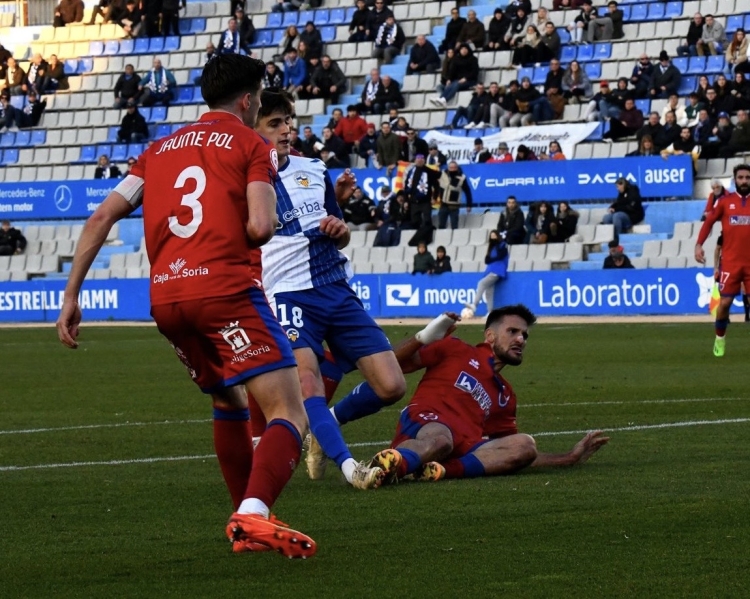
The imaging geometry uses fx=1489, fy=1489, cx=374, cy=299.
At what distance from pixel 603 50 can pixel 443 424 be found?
2599 cm

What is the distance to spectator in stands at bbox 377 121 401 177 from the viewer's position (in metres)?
31.4

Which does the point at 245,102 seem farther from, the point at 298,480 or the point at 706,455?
the point at 706,455

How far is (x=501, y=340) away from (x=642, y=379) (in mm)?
6653

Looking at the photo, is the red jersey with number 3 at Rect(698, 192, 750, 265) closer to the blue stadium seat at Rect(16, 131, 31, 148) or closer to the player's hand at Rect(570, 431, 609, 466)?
Result: the player's hand at Rect(570, 431, 609, 466)

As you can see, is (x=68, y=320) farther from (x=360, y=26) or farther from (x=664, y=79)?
(x=360, y=26)

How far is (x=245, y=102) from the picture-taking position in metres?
5.79

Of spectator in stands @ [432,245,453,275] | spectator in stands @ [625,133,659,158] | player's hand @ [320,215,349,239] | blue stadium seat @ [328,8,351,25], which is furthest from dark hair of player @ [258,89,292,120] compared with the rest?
blue stadium seat @ [328,8,351,25]

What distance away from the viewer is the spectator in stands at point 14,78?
3944 centimetres

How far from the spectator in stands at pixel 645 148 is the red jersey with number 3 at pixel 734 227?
11.2 metres

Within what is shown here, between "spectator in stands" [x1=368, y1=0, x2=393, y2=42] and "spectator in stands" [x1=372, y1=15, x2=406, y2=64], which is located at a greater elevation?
"spectator in stands" [x1=368, y1=0, x2=393, y2=42]

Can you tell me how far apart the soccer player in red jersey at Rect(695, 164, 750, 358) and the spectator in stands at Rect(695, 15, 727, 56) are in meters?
14.0

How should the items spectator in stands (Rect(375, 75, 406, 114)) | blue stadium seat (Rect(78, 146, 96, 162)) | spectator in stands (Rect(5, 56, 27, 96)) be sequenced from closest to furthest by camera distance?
spectator in stands (Rect(375, 75, 406, 114)) → blue stadium seat (Rect(78, 146, 96, 162)) → spectator in stands (Rect(5, 56, 27, 96))

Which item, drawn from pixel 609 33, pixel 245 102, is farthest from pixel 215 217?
pixel 609 33

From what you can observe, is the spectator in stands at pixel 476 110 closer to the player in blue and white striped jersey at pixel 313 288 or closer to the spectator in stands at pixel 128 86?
the spectator in stands at pixel 128 86
